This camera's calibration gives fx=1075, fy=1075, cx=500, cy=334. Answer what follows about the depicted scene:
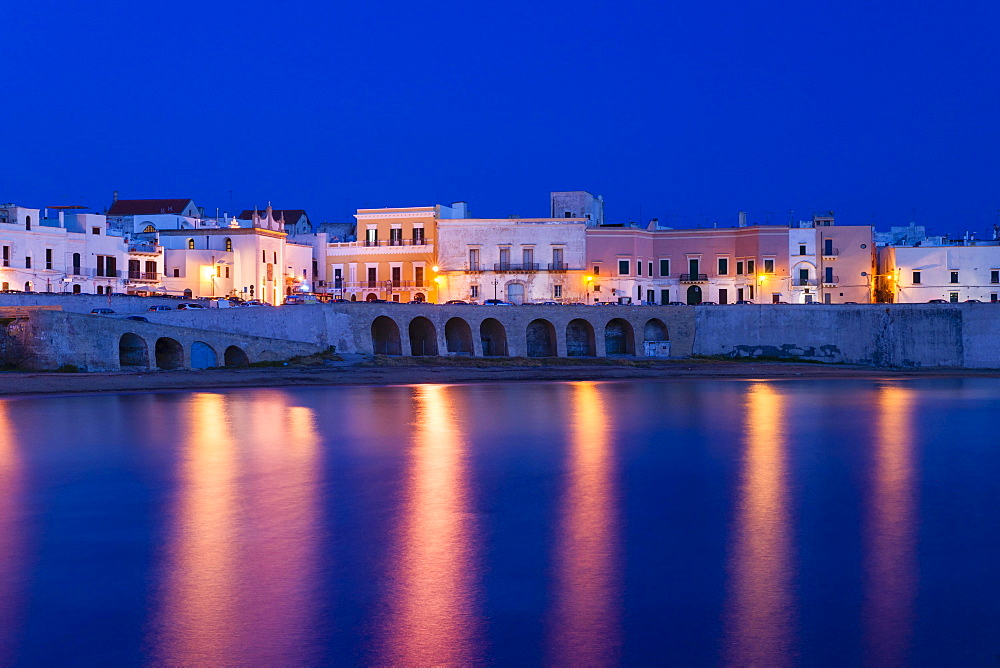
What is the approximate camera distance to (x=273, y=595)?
11.1 metres

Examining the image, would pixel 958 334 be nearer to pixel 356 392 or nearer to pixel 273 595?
pixel 356 392

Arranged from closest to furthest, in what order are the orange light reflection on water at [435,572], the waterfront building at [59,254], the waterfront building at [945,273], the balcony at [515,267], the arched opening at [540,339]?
the orange light reflection on water at [435,572], the waterfront building at [59,254], the arched opening at [540,339], the balcony at [515,267], the waterfront building at [945,273]

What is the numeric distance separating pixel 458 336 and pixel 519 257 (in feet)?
22.7

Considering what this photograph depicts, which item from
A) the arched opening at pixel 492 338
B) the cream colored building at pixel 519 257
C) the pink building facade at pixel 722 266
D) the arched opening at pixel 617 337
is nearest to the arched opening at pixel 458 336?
the arched opening at pixel 492 338

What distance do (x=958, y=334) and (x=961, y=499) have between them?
29055 mm

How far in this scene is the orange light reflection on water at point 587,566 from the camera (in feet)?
31.4

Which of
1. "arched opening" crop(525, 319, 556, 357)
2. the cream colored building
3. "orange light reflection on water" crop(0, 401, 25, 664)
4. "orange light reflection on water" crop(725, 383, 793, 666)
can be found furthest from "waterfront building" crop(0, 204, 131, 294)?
"orange light reflection on water" crop(725, 383, 793, 666)

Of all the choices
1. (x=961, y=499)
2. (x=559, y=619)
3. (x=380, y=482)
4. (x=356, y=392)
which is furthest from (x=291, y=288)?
(x=559, y=619)

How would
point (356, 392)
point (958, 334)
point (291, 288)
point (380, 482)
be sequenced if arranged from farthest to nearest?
point (291, 288)
point (958, 334)
point (356, 392)
point (380, 482)

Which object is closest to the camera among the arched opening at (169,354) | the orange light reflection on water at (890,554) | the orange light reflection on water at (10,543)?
the orange light reflection on water at (890,554)

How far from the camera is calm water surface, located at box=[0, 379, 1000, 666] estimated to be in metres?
9.75

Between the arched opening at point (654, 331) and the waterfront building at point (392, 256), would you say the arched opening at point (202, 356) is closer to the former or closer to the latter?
the waterfront building at point (392, 256)

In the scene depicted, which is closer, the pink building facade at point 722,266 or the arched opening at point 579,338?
the arched opening at point 579,338

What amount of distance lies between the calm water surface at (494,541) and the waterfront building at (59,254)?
21.0m
